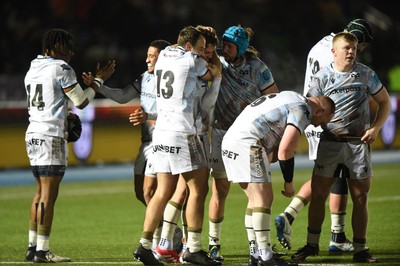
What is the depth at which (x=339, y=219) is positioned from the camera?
10555mm

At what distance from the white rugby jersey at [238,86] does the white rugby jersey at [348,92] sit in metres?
0.56

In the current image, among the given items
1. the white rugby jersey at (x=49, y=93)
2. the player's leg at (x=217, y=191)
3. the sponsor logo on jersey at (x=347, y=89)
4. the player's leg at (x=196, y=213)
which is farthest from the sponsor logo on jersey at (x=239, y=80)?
the white rugby jersey at (x=49, y=93)

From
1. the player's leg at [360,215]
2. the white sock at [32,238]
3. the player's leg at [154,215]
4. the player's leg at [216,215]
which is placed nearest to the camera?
the player's leg at [154,215]

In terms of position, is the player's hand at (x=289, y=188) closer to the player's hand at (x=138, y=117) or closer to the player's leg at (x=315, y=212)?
the player's leg at (x=315, y=212)

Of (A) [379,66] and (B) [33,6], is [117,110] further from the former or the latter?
(A) [379,66]

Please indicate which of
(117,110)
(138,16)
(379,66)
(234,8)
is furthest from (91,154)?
(379,66)

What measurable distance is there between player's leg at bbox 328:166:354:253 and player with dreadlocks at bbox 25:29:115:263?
2.86m

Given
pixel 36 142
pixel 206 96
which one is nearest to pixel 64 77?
pixel 36 142

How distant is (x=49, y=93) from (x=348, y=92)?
294cm

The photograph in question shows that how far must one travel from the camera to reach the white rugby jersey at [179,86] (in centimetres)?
902

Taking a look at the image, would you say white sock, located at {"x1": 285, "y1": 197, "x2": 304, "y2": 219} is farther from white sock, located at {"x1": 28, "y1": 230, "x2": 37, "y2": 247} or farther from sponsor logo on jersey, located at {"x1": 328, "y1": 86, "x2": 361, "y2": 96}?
white sock, located at {"x1": 28, "y1": 230, "x2": 37, "y2": 247}

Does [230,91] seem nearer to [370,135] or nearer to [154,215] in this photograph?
[370,135]

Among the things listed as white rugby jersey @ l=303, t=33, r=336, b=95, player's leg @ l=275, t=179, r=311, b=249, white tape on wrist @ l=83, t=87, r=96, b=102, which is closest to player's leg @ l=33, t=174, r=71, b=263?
white tape on wrist @ l=83, t=87, r=96, b=102

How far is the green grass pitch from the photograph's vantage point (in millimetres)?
10172
